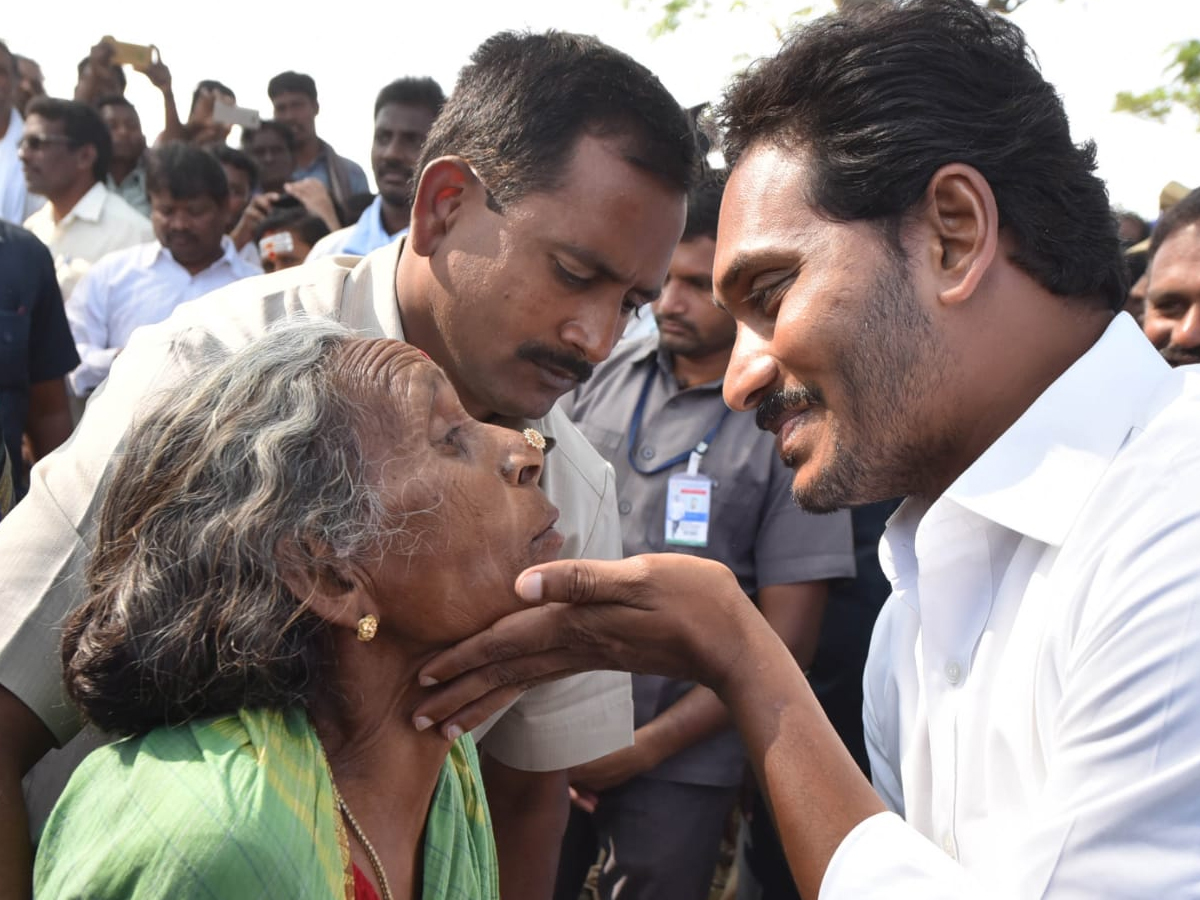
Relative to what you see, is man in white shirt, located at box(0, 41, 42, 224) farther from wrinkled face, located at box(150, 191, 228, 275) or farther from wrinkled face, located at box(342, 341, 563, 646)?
wrinkled face, located at box(342, 341, 563, 646)

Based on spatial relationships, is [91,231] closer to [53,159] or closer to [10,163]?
[53,159]

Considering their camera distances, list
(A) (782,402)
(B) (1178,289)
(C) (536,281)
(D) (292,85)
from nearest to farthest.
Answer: (A) (782,402)
(C) (536,281)
(B) (1178,289)
(D) (292,85)

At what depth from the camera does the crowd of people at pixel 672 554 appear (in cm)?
190

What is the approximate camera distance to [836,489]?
2342mm

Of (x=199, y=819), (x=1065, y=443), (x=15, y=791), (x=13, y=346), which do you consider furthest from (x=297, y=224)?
(x=1065, y=443)

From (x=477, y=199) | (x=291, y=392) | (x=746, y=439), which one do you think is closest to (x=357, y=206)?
(x=746, y=439)

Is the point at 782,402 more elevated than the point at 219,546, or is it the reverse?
the point at 782,402

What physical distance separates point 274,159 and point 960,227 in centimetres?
926

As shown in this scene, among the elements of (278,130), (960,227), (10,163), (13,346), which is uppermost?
(960,227)

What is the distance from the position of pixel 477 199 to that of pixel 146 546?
1.45m

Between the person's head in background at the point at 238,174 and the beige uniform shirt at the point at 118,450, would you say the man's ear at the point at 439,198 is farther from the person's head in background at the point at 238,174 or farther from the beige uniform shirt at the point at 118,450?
the person's head in background at the point at 238,174

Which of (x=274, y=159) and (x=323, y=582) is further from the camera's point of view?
(x=274, y=159)

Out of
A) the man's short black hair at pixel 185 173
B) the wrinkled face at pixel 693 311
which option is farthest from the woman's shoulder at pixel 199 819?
the man's short black hair at pixel 185 173

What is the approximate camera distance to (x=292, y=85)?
1078 cm
